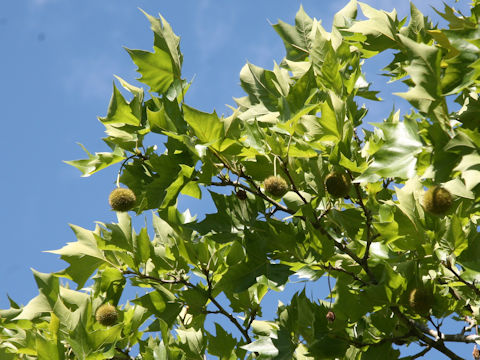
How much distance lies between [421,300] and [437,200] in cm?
51

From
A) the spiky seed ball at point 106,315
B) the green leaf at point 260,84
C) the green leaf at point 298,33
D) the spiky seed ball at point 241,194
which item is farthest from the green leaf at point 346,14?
the spiky seed ball at point 106,315

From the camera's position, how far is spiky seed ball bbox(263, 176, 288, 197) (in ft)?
9.71

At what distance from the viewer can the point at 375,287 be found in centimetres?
285

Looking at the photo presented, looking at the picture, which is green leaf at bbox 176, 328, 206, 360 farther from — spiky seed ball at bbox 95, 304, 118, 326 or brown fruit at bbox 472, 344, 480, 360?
brown fruit at bbox 472, 344, 480, 360

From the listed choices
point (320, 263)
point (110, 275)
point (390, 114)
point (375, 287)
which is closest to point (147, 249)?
point (110, 275)

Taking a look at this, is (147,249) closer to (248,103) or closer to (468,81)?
(248,103)

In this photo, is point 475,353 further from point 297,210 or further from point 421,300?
point 297,210

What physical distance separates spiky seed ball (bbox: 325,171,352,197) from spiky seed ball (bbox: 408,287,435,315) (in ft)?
1.90

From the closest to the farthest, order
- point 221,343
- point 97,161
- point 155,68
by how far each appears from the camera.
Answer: point 155,68, point 97,161, point 221,343

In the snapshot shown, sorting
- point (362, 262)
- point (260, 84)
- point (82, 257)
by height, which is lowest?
point (362, 262)

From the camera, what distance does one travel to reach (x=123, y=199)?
3.26 m

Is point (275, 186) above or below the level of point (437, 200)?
above

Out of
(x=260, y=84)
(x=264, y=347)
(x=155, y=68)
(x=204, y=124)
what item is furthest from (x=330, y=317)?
(x=155, y=68)

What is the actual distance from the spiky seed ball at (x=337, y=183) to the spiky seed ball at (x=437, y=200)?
37 centimetres
